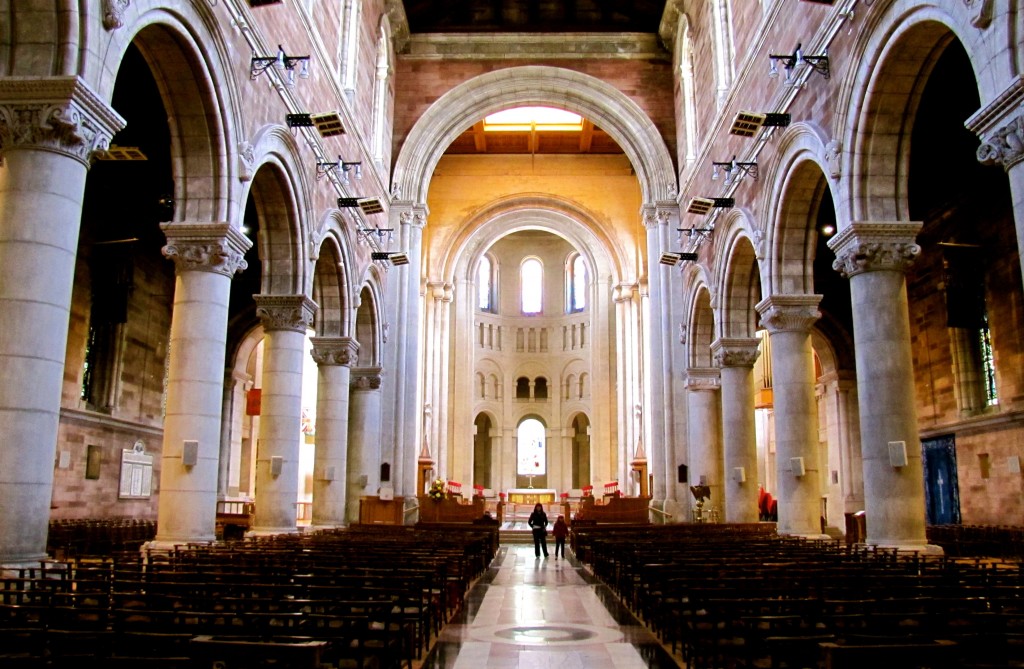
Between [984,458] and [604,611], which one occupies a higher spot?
[984,458]

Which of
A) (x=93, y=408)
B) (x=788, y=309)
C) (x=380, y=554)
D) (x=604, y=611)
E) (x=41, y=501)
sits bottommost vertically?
(x=604, y=611)

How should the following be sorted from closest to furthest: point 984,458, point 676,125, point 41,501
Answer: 1. point 41,501
2. point 984,458
3. point 676,125

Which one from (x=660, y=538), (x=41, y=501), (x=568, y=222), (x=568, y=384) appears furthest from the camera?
(x=568, y=384)

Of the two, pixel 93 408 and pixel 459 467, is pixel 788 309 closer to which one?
pixel 93 408

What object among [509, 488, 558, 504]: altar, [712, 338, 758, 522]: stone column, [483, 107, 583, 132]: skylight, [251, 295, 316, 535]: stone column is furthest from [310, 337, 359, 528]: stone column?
[509, 488, 558, 504]: altar

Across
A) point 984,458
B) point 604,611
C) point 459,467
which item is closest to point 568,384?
point 459,467

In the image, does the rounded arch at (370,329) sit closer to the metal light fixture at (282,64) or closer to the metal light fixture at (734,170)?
the metal light fixture at (282,64)

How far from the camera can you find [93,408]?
20.0 meters

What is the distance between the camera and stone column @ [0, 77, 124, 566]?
8.03 meters

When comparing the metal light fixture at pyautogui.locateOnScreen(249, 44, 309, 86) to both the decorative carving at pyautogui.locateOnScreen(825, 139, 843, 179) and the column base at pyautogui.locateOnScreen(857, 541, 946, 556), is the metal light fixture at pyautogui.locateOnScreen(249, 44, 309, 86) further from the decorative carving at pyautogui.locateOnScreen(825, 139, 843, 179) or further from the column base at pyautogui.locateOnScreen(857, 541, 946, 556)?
the column base at pyautogui.locateOnScreen(857, 541, 946, 556)

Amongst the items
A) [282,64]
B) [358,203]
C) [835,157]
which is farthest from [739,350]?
[282,64]

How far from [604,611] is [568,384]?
125 ft

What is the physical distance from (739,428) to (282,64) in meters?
13.6

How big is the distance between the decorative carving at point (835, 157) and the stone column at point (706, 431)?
37.6 feet
